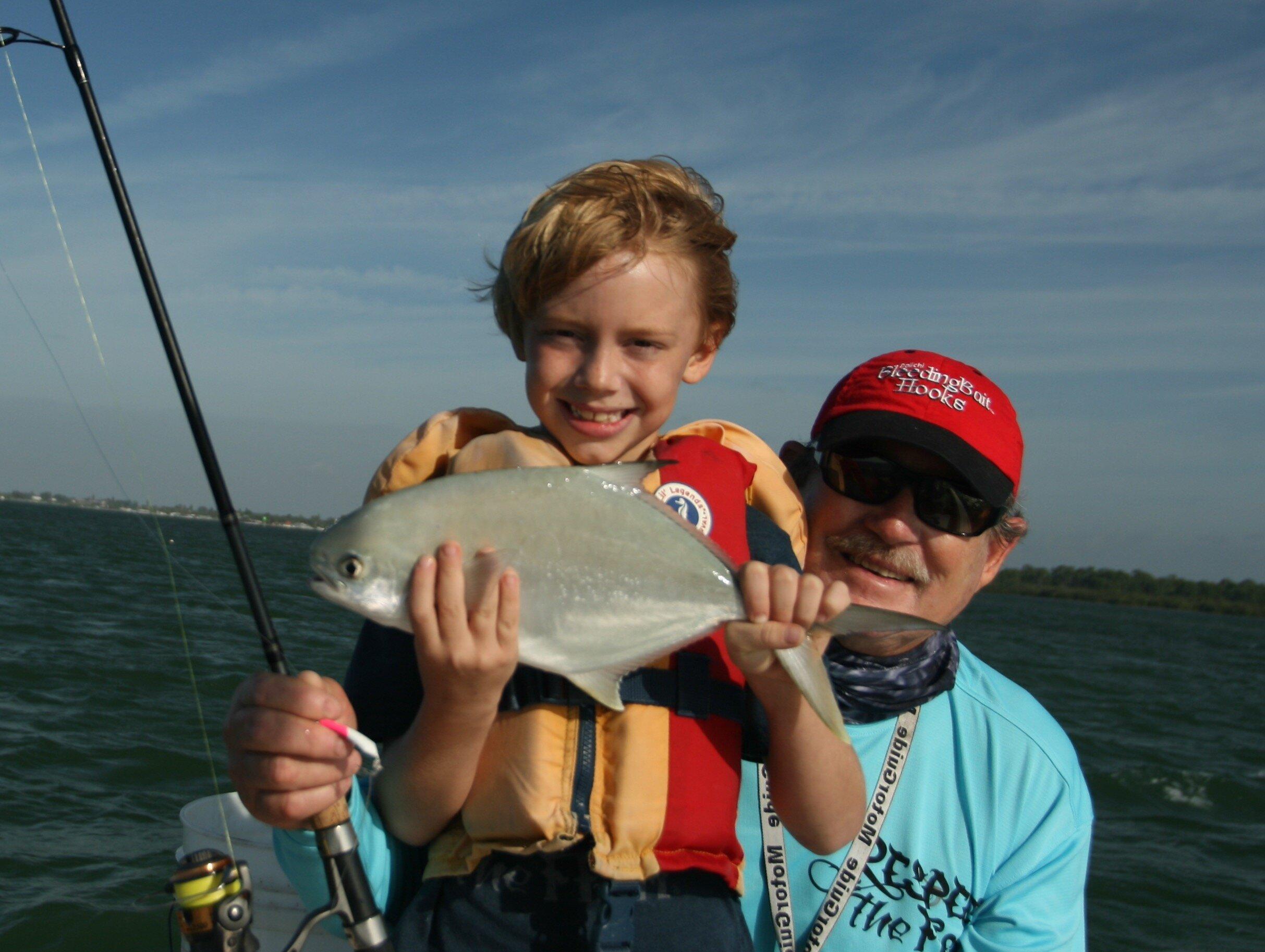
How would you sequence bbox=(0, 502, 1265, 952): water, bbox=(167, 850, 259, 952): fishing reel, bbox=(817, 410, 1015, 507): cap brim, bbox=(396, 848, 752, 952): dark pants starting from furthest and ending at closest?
bbox=(0, 502, 1265, 952): water < bbox=(817, 410, 1015, 507): cap brim < bbox=(167, 850, 259, 952): fishing reel < bbox=(396, 848, 752, 952): dark pants

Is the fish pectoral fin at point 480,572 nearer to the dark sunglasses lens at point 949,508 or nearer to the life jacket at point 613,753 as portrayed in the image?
the life jacket at point 613,753

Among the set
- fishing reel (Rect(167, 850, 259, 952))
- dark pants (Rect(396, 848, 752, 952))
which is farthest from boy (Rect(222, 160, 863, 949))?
fishing reel (Rect(167, 850, 259, 952))

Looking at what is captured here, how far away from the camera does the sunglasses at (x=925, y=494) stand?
3.58 meters

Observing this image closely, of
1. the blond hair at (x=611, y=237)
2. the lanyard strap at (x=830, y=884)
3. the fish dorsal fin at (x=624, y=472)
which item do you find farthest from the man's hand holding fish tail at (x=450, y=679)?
the lanyard strap at (x=830, y=884)

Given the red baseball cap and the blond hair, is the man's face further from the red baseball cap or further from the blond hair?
the blond hair

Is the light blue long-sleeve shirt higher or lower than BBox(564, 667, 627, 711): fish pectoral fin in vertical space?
lower

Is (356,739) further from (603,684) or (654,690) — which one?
(654,690)

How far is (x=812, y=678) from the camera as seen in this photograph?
2.20 m

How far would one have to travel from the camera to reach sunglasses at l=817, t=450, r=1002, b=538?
3.58 metres

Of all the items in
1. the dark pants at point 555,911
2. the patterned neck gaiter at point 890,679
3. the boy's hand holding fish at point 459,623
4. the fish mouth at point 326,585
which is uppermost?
the fish mouth at point 326,585

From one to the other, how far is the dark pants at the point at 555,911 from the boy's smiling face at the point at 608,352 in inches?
39.7

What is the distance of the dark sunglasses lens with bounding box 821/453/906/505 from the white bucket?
2484mm

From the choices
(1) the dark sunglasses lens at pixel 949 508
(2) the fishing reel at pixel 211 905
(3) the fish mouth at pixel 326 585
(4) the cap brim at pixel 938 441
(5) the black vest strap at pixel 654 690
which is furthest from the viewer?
(1) the dark sunglasses lens at pixel 949 508

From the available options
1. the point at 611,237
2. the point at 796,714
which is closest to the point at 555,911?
the point at 796,714
